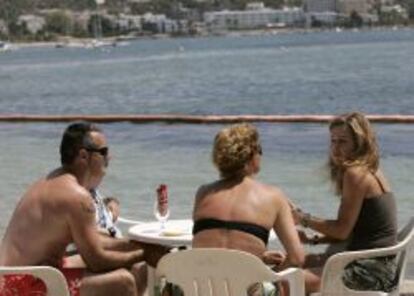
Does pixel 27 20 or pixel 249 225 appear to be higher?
pixel 249 225

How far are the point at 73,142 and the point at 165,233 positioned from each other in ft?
2.37

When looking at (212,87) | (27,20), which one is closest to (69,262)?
(212,87)

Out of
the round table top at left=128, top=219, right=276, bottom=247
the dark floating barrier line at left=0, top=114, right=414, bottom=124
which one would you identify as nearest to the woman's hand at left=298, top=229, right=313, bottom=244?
the round table top at left=128, top=219, right=276, bottom=247

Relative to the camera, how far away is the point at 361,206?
16.0 feet

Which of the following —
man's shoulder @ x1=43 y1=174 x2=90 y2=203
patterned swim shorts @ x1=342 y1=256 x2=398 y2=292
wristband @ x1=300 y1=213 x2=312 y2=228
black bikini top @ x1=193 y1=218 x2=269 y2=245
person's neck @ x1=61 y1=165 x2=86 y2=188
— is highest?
person's neck @ x1=61 y1=165 x2=86 y2=188

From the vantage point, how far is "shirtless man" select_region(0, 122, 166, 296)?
4594 millimetres

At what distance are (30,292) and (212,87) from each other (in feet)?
151

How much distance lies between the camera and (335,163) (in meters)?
5.01

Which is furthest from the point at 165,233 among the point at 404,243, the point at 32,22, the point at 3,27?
the point at 32,22

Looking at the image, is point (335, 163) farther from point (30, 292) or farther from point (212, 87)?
point (212, 87)

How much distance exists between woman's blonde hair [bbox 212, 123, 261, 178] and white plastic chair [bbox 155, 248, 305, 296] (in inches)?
17.8

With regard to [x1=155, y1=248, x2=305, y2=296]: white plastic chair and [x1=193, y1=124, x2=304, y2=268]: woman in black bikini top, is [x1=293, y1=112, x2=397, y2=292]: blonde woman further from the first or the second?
[x1=155, y1=248, x2=305, y2=296]: white plastic chair

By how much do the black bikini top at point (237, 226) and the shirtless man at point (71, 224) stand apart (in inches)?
19.9

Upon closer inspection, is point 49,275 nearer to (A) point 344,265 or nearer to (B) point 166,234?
(B) point 166,234
